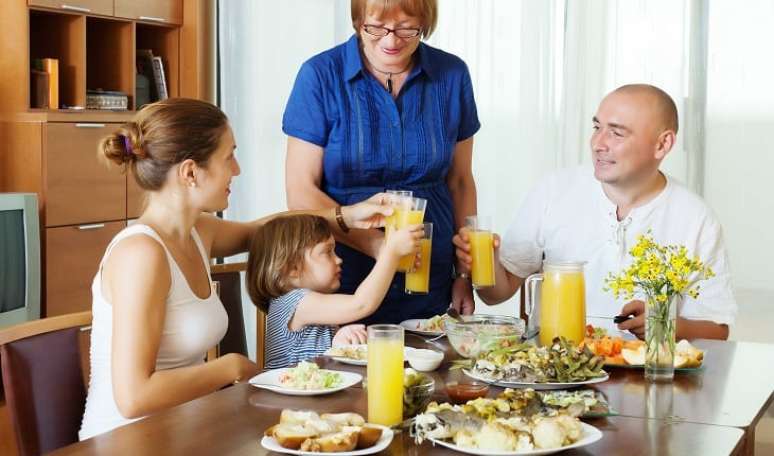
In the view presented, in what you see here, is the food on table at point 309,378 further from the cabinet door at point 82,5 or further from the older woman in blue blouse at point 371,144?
the cabinet door at point 82,5

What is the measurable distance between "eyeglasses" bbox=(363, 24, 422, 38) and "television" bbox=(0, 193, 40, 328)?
6.79 ft

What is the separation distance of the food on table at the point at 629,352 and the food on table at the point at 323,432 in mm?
720

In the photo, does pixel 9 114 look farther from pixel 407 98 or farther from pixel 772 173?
pixel 772 173

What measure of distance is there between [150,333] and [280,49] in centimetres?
364

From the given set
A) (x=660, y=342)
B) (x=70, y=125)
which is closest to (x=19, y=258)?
(x=70, y=125)

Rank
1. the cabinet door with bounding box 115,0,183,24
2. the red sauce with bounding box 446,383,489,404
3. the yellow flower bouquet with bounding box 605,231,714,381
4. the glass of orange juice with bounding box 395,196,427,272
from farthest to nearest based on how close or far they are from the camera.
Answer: the cabinet door with bounding box 115,0,183,24
the glass of orange juice with bounding box 395,196,427,272
the yellow flower bouquet with bounding box 605,231,714,381
the red sauce with bounding box 446,383,489,404

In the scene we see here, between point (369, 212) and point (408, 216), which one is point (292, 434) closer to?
point (408, 216)

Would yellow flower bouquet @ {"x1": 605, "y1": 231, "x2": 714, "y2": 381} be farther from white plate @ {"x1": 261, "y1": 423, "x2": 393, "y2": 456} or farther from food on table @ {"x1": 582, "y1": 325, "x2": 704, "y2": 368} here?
white plate @ {"x1": 261, "y1": 423, "x2": 393, "y2": 456}

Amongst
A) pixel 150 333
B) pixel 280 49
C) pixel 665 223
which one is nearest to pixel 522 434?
pixel 150 333

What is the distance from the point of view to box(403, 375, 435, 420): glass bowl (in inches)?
68.8

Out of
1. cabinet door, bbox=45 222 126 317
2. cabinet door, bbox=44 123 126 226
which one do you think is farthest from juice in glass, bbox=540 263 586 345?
cabinet door, bbox=45 222 126 317

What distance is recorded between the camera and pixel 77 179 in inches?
182

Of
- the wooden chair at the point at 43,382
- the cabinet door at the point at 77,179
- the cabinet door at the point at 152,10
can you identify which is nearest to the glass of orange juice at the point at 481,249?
the wooden chair at the point at 43,382

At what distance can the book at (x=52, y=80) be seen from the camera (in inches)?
180
